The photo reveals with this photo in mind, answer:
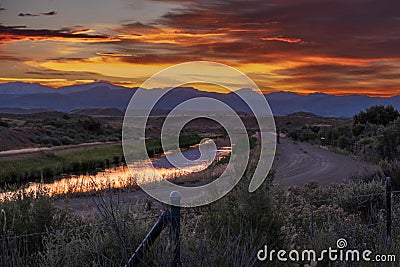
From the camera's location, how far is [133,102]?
735cm

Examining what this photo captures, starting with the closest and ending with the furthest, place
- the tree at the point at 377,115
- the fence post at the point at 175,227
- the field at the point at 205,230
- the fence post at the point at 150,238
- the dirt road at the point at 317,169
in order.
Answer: the fence post at the point at 150,238 < the fence post at the point at 175,227 < the field at the point at 205,230 < the dirt road at the point at 317,169 < the tree at the point at 377,115

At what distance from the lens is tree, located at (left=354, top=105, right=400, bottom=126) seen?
66.2m

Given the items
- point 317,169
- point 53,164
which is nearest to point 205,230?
point 317,169

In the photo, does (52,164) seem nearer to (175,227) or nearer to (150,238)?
(175,227)

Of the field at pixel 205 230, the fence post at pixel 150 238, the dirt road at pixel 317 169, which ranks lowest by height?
the dirt road at pixel 317 169

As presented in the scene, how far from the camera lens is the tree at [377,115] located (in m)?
66.2

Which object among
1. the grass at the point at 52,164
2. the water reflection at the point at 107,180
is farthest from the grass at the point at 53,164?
the water reflection at the point at 107,180

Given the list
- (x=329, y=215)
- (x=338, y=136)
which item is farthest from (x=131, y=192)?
(x=338, y=136)

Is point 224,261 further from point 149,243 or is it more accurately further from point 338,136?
point 338,136

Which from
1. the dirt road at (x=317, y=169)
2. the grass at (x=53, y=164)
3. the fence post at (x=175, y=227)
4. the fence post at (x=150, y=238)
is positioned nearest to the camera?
the fence post at (x=150, y=238)

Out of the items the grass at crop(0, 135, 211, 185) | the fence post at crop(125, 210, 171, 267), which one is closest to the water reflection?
the grass at crop(0, 135, 211, 185)

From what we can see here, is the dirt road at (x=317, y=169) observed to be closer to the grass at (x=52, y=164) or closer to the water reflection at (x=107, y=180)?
the water reflection at (x=107, y=180)

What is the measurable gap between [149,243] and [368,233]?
5090 mm

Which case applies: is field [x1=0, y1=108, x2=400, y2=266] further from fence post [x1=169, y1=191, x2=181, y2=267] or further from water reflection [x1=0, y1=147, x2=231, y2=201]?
water reflection [x1=0, y1=147, x2=231, y2=201]
